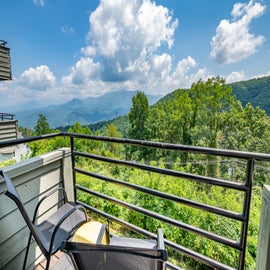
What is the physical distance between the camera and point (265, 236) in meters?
0.98

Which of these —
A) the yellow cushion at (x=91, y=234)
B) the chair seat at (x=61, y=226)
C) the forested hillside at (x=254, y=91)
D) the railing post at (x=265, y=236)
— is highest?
the forested hillside at (x=254, y=91)

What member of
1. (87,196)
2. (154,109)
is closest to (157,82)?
(154,109)

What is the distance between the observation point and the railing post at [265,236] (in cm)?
95

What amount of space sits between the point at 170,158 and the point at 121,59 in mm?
13309

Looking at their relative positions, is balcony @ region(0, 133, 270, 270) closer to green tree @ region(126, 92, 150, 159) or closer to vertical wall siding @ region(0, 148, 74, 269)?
vertical wall siding @ region(0, 148, 74, 269)

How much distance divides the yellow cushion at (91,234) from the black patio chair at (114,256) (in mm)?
416

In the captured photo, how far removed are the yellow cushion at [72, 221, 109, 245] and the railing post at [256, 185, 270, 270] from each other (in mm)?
910

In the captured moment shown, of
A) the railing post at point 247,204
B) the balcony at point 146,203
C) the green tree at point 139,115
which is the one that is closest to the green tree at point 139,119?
the green tree at point 139,115

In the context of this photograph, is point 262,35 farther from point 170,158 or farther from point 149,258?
point 149,258

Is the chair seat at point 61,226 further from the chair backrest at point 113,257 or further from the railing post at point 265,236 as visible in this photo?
the railing post at point 265,236

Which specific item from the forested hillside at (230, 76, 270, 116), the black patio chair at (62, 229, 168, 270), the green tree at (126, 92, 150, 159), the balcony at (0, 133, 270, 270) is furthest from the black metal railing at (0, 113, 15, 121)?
the forested hillside at (230, 76, 270, 116)

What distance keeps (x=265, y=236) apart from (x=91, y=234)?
3.40ft

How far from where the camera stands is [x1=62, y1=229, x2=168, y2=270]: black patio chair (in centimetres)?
67

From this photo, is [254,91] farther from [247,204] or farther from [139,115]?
[247,204]
